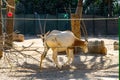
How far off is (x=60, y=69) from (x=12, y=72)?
1208 millimetres

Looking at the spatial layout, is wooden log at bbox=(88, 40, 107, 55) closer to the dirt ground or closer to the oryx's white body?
the dirt ground

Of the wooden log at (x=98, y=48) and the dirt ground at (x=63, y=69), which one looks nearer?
the dirt ground at (x=63, y=69)

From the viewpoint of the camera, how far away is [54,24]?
25188 millimetres

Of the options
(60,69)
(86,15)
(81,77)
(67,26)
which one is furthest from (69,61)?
(86,15)

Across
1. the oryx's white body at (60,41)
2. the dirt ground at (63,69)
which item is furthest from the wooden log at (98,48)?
the oryx's white body at (60,41)

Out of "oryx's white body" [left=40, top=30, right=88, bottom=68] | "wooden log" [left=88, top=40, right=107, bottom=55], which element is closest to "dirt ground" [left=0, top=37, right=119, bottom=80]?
"oryx's white body" [left=40, top=30, right=88, bottom=68]

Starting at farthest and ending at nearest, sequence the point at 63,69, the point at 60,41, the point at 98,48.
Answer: the point at 98,48 → the point at 63,69 → the point at 60,41

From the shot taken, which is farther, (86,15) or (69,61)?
(86,15)

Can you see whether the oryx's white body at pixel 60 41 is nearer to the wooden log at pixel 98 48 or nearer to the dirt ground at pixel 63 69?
the dirt ground at pixel 63 69

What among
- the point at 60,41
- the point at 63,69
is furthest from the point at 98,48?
the point at 60,41

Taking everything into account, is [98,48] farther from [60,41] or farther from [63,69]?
[60,41]

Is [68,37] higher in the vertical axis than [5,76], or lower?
higher

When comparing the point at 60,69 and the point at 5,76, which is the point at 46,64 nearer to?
the point at 60,69

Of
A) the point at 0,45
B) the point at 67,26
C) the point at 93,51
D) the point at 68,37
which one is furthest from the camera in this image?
the point at 67,26
